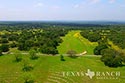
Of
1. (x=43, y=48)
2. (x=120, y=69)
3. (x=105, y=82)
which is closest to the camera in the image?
(x=105, y=82)

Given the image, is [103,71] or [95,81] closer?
[95,81]

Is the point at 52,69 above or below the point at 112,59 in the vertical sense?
below

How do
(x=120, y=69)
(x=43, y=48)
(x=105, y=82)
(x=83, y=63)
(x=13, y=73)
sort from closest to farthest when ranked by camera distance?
(x=105, y=82) → (x=13, y=73) → (x=120, y=69) → (x=83, y=63) → (x=43, y=48)

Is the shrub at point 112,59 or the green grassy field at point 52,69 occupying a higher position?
the shrub at point 112,59

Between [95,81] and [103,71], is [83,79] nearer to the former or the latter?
[95,81]

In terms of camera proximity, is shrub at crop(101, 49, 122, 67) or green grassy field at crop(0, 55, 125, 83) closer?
green grassy field at crop(0, 55, 125, 83)

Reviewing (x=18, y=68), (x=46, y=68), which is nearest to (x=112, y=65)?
(x=46, y=68)

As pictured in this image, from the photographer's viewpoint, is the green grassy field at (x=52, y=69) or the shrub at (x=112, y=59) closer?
the green grassy field at (x=52, y=69)

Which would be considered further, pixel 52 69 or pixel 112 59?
pixel 112 59
